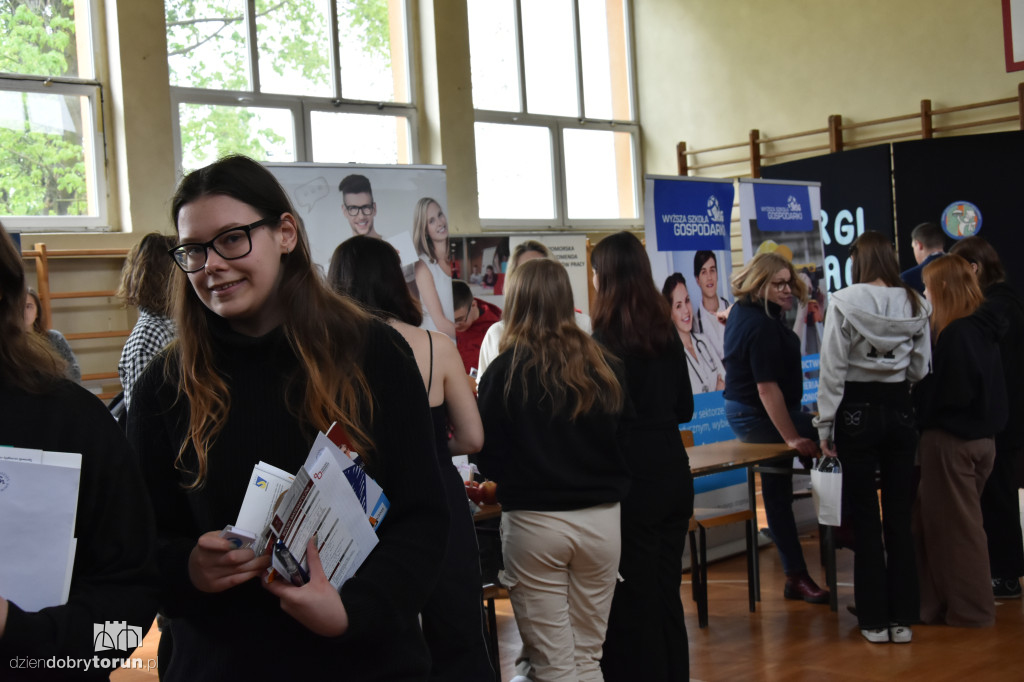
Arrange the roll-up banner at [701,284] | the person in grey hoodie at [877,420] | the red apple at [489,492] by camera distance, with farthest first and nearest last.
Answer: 1. the roll-up banner at [701,284]
2. the person in grey hoodie at [877,420]
3. the red apple at [489,492]

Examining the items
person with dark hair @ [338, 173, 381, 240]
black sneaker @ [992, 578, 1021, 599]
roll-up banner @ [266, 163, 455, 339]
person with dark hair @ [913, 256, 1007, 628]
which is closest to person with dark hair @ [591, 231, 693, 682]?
person with dark hair @ [913, 256, 1007, 628]

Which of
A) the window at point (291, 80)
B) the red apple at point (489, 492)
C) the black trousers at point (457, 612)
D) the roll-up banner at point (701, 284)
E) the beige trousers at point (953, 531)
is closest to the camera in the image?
the black trousers at point (457, 612)

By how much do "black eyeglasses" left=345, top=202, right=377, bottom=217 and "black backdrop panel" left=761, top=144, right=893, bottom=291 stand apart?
4681 mm

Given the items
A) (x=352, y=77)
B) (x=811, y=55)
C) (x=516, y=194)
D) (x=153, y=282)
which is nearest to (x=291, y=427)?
(x=153, y=282)

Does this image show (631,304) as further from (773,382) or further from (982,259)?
(982,259)

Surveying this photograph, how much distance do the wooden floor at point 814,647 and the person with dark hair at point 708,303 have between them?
4.97 ft

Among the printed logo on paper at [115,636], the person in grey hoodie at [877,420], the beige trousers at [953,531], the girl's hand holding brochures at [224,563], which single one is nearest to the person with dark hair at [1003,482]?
the beige trousers at [953,531]

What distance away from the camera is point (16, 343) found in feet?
3.84

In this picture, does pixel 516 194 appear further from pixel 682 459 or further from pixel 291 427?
pixel 291 427

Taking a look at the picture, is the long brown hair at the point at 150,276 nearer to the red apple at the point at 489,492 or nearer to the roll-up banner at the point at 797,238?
the red apple at the point at 489,492

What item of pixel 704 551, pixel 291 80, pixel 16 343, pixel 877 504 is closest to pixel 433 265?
pixel 704 551

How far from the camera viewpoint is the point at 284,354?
4.32 ft

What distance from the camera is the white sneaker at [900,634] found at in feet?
13.0

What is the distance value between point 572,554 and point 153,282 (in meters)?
1.53
